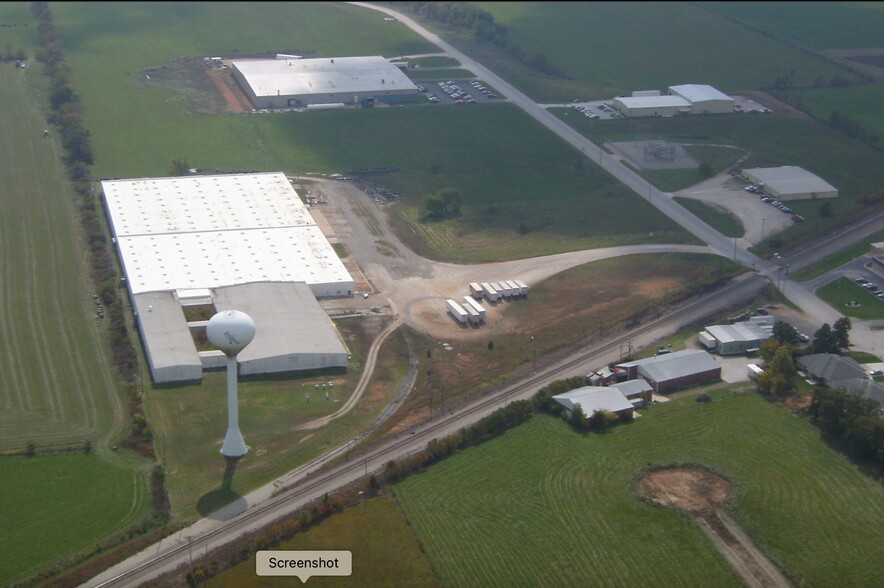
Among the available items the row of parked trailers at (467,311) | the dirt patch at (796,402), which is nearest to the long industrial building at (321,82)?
the row of parked trailers at (467,311)

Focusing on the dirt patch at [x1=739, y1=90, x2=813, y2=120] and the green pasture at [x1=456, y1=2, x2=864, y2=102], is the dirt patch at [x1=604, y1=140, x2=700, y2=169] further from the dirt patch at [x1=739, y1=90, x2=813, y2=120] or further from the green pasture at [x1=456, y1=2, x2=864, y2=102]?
the green pasture at [x1=456, y1=2, x2=864, y2=102]

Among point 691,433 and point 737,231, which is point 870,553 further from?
point 737,231

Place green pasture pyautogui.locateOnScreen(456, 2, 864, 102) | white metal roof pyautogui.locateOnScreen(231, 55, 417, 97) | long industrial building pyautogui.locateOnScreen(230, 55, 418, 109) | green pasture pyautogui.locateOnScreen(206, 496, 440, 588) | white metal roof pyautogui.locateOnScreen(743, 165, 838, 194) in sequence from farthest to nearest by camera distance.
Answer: green pasture pyautogui.locateOnScreen(456, 2, 864, 102), white metal roof pyautogui.locateOnScreen(231, 55, 417, 97), long industrial building pyautogui.locateOnScreen(230, 55, 418, 109), white metal roof pyautogui.locateOnScreen(743, 165, 838, 194), green pasture pyautogui.locateOnScreen(206, 496, 440, 588)

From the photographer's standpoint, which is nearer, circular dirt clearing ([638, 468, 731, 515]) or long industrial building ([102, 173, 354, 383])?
circular dirt clearing ([638, 468, 731, 515])

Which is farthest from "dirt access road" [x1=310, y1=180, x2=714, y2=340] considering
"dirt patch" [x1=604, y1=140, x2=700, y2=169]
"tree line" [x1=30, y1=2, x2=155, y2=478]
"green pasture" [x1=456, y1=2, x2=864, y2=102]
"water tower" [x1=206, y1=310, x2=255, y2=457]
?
"green pasture" [x1=456, y1=2, x2=864, y2=102]

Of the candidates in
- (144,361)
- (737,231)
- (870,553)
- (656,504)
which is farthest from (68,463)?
(737,231)

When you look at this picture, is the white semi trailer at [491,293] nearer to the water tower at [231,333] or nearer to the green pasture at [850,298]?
Result: the green pasture at [850,298]

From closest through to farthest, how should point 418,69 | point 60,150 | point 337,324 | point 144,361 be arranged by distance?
point 144,361 → point 337,324 → point 60,150 → point 418,69
